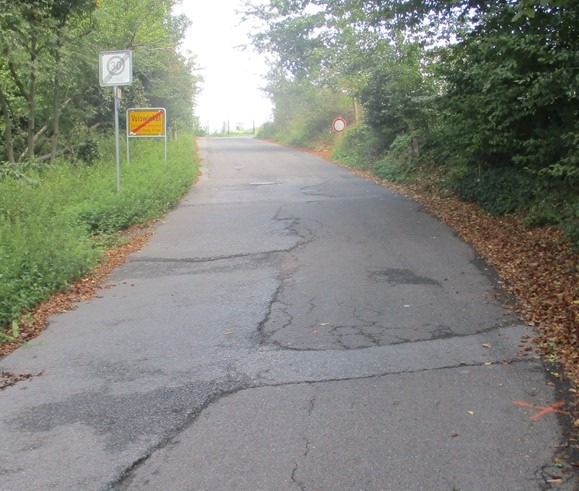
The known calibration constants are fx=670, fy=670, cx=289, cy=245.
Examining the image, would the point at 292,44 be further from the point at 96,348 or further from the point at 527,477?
the point at 527,477

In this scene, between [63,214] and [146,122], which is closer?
[63,214]

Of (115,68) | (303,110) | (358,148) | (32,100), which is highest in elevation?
(303,110)

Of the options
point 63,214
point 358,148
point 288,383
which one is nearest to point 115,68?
point 63,214

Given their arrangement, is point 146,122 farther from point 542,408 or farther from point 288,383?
point 542,408

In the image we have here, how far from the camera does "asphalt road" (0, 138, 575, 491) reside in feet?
12.7

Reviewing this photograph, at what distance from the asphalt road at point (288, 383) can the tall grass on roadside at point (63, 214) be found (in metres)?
0.63

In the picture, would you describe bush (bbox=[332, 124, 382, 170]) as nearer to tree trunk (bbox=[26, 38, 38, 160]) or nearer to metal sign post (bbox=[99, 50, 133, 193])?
tree trunk (bbox=[26, 38, 38, 160])

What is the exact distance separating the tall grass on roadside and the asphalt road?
2.07 feet

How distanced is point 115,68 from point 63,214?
2.95 meters

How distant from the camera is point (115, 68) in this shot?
12.2m

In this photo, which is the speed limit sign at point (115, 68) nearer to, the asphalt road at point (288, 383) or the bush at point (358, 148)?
the asphalt road at point (288, 383)

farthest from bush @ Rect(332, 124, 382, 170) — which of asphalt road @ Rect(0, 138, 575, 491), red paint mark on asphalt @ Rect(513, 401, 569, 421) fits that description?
red paint mark on asphalt @ Rect(513, 401, 569, 421)

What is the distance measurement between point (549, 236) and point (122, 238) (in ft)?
21.6

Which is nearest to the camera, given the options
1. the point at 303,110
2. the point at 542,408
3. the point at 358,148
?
the point at 542,408
